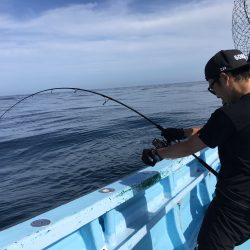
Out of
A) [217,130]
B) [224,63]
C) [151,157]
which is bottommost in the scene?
[151,157]

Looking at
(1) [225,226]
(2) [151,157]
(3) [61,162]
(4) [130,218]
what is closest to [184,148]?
(2) [151,157]

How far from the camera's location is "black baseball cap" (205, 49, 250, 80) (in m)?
2.03

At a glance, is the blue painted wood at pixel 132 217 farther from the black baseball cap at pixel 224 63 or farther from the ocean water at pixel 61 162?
the ocean water at pixel 61 162

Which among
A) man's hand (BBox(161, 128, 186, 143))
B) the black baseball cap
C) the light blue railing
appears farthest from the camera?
man's hand (BBox(161, 128, 186, 143))

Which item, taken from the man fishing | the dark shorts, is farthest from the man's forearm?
the dark shorts

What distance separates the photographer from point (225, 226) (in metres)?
2.14

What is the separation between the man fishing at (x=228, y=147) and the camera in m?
1.97

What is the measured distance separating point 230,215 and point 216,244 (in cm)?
20

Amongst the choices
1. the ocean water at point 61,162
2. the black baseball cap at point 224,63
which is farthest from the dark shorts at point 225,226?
the ocean water at point 61,162

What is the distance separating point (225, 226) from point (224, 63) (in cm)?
101

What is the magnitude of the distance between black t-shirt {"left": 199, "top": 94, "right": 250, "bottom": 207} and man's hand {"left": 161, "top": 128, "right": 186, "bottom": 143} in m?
0.61

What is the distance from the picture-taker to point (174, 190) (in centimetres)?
325

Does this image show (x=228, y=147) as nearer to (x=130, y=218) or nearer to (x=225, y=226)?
(x=225, y=226)

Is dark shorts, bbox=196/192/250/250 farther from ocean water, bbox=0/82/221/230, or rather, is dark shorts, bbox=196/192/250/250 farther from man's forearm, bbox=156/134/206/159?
ocean water, bbox=0/82/221/230
